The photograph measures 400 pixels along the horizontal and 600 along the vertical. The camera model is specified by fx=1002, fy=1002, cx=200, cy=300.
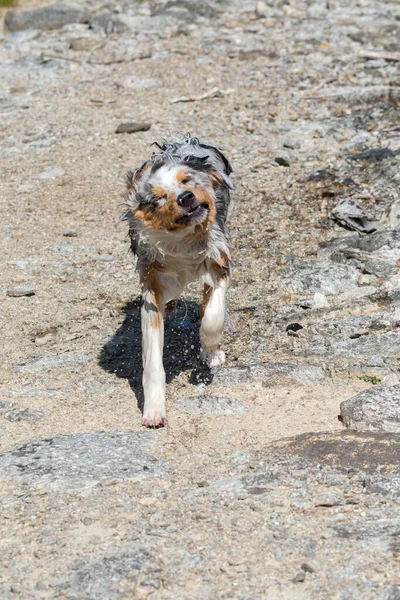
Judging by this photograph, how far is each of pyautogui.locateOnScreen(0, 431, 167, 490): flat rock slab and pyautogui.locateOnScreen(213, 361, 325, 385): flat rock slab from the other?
0.99 metres

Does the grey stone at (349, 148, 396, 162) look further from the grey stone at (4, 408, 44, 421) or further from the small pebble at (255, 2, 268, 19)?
the small pebble at (255, 2, 268, 19)

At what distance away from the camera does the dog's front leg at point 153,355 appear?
6.87m

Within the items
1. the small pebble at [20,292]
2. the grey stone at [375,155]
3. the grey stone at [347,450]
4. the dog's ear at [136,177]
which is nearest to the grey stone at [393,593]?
the grey stone at [347,450]

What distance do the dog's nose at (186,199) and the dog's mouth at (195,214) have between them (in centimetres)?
3

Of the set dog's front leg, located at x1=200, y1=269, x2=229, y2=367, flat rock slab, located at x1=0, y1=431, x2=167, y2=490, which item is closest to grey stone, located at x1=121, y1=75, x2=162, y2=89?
dog's front leg, located at x1=200, y1=269, x2=229, y2=367

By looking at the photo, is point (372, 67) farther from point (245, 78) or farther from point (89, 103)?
point (89, 103)

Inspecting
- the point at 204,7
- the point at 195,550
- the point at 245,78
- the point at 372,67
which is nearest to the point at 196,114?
the point at 245,78

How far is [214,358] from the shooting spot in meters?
7.74

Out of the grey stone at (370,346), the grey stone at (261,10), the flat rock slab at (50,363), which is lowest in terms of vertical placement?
the grey stone at (261,10)

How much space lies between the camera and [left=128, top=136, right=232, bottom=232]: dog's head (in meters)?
6.53

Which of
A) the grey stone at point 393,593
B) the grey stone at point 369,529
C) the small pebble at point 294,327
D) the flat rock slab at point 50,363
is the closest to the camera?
the grey stone at point 393,593

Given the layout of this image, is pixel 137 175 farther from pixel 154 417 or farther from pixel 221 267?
pixel 154 417

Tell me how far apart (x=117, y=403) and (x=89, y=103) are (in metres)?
8.14

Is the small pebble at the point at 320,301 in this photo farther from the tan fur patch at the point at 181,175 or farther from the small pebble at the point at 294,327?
the tan fur patch at the point at 181,175
